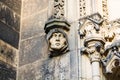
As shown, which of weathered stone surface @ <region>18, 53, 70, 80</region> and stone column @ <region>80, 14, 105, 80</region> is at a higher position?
stone column @ <region>80, 14, 105, 80</region>

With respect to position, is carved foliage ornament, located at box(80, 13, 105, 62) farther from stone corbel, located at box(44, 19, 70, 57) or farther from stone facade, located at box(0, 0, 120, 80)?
stone corbel, located at box(44, 19, 70, 57)

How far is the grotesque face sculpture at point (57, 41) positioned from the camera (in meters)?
4.95

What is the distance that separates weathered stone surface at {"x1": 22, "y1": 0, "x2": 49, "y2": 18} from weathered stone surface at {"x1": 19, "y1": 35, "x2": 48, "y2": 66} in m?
0.41

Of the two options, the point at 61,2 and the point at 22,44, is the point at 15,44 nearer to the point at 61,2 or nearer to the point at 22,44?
the point at 22,44

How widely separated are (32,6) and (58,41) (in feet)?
2.99

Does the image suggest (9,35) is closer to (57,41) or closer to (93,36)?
(57,41)

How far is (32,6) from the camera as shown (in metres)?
5.67

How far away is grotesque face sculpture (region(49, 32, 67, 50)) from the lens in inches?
195

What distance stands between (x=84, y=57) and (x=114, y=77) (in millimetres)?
408

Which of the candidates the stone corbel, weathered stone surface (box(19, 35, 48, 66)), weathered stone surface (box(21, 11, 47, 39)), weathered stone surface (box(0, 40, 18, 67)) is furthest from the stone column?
weathered stone surface (box(0, 40, 18, 67))

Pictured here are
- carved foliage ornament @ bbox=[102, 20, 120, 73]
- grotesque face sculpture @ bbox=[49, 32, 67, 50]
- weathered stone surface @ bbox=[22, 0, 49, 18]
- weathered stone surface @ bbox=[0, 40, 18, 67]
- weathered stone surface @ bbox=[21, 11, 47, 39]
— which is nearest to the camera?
carved foliage ornament @ bbox=[102, 20, 120, 73]

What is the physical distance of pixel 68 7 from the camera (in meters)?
5.23

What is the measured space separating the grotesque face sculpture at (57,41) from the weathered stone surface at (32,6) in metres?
0.62

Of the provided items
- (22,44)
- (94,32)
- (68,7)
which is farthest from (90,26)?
(22,44)
